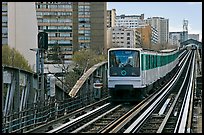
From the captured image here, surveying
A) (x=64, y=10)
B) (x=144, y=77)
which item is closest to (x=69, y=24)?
(x=64, y=10)

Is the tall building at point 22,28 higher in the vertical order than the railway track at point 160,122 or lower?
higher

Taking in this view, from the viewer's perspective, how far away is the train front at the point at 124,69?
785 inches

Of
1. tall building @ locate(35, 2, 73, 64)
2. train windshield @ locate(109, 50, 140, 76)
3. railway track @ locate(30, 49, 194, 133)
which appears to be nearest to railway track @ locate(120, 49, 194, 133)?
railway track @ locate(30, 49, 194, 133)

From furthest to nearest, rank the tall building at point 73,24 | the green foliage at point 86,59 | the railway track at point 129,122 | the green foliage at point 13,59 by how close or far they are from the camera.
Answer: the tall building at point 73,24 < the green foliage at point 86,59 < the green foliage at point 13,59 < the railway track at point 129,122

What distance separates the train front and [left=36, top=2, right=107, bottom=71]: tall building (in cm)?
7087

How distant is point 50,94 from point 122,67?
216 inches

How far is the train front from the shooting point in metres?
19.9

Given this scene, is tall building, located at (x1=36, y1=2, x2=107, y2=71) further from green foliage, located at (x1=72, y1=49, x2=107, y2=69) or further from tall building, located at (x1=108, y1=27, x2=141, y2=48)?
green foliage, located at (x1=72, y1=49, x2=107, y2=69)

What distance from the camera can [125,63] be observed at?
1998 cm

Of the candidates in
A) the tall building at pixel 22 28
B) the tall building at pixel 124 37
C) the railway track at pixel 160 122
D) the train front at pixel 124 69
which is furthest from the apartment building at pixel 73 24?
the railway track at pixel 160 122

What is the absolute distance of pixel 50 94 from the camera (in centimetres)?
1531

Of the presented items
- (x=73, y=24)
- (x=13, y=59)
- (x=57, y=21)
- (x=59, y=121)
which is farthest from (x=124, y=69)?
(x=73, y=24)

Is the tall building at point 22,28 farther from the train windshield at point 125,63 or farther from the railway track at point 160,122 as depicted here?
the railway track at point 160,122

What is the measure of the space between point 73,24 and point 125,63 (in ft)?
286
